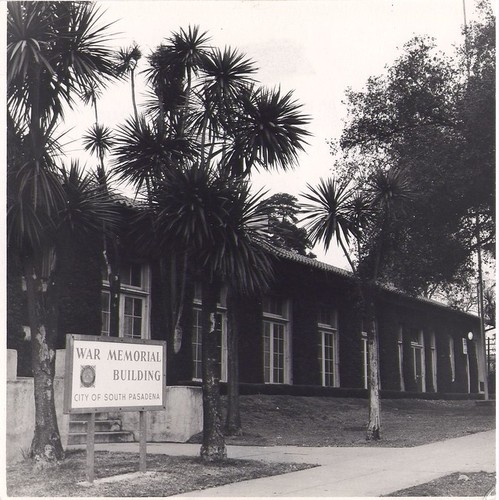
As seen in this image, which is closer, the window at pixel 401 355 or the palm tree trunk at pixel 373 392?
the palm tree trunk at pixel 373 392

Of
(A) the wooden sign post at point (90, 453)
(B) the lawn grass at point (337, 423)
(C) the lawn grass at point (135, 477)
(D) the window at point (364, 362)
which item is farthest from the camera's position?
(D) the window at point (364, 362)

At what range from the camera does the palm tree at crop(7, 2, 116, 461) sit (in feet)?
31.2

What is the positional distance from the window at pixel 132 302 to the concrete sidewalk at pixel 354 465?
12.4ft

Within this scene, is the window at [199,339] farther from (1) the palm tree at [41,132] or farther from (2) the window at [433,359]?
(2) the window at [433,359]

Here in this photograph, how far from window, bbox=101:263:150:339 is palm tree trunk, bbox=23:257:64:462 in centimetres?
624

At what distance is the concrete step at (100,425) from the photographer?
13.5 meters

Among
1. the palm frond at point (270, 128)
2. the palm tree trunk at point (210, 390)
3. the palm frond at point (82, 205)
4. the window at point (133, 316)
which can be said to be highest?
the palm frond at point (270, 128)

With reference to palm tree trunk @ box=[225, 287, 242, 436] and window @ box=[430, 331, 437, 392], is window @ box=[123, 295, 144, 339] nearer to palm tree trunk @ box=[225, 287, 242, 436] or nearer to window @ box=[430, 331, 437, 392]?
palm tree trunk @ box=[225, 287, 242, 436]

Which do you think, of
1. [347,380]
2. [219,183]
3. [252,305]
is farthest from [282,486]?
[347,380]

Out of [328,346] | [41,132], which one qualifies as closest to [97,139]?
[41,132]

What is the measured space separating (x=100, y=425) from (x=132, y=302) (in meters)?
3.73

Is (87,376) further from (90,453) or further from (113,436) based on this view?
(113,436)

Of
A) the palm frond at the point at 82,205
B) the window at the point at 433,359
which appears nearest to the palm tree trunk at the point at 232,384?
the palm frond at the point at 82,205

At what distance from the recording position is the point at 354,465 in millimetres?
10453
